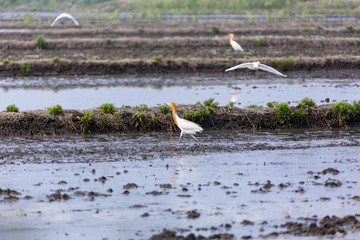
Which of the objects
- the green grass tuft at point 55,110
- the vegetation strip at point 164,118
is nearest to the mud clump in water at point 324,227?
the vegetation strip at point 164,118

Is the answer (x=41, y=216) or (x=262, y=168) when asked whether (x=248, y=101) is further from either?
(x=41, y=216)

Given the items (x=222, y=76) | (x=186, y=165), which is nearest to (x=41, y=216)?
(x=186, y=165)

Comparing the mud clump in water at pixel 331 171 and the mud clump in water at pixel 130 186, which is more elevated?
the mud clump in water at pixel 130 186

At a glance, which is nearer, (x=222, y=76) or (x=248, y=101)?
(x=248, y=101)

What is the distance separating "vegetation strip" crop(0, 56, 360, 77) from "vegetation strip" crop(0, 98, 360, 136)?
29.6 ft

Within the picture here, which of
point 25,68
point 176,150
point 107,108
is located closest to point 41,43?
point 25,68

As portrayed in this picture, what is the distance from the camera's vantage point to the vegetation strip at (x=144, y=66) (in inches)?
880

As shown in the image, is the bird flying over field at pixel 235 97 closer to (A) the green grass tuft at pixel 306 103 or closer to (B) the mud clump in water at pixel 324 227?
(A) the green grass tuft at pixel 306 103

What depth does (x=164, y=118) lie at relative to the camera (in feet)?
44.6

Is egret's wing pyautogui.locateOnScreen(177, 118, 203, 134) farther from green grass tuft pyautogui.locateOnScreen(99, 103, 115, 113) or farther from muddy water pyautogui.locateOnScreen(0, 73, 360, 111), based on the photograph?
muddy water pyautogui.locateOnScreen(0, 73, 360, 111)

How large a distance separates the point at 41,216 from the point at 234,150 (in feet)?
16.8

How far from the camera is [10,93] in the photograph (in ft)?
60.9

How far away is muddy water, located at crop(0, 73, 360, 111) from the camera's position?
17062 mm

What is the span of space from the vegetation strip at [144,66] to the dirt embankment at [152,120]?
9078 mm
